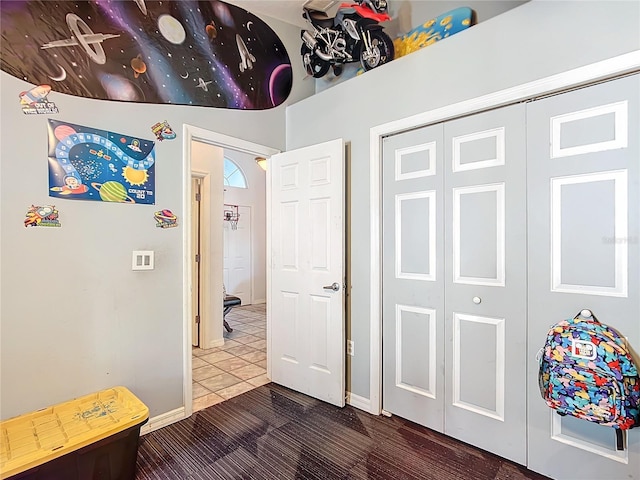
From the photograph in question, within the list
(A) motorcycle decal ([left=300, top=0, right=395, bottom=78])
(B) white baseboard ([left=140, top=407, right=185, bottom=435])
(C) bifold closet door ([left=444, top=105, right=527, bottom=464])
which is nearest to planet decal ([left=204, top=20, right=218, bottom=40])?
(A) motorcycle decal ([left=300, top=0, right=395, bottom=78])

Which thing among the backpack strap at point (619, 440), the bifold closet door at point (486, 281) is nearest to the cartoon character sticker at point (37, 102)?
the bifold closet door at point (486, 281)

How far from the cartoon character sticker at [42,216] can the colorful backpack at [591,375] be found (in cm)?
267

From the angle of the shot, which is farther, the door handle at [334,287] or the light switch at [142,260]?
the door handle at [334,287]

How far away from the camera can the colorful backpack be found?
4.51 feet

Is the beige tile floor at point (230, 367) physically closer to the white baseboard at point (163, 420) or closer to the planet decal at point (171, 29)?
the white baseboard at point (163, 420)

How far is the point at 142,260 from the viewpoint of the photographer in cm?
214

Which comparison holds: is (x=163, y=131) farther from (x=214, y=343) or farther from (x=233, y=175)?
(x=233, y=175)

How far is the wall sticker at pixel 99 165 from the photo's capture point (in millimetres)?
1827

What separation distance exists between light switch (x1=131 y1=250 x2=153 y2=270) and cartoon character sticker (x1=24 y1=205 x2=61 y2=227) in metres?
0.44

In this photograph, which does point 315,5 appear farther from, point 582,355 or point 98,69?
point 582,355

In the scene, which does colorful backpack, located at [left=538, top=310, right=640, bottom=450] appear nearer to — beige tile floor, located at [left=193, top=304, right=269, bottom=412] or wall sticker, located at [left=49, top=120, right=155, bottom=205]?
beige tile floor, located at [left=193, top=304, right=269, bottom=412]

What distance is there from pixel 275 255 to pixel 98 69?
175 cm

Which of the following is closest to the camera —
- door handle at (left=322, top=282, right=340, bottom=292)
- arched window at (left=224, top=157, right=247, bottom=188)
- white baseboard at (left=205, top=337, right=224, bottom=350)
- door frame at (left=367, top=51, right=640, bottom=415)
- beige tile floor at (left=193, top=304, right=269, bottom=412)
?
door frame at (left=367, top=51, right=640, bottom=415)

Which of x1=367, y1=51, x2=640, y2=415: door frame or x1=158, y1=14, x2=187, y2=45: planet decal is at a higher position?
x1=158, y1=14, x2=187, y2=45: planet decal
